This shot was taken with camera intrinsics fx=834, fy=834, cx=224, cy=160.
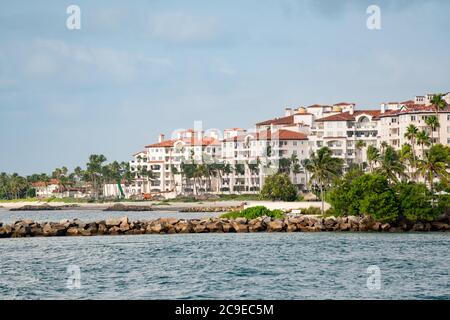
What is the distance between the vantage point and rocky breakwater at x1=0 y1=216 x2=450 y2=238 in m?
70.1

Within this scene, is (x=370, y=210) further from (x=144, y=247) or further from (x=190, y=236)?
(x=144, y=247)

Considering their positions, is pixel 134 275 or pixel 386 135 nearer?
pixel 134 275

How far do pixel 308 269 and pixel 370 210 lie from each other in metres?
30.7

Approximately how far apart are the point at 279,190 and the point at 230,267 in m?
85.6

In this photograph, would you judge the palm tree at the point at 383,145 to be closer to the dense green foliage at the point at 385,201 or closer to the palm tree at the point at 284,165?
the palm tree at the point at 284,165

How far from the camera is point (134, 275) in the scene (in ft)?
131

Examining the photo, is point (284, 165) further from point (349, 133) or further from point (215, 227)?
point (215, 227)

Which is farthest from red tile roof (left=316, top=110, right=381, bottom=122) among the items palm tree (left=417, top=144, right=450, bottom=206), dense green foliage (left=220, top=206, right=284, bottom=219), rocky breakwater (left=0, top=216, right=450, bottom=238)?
rocky breakwater (left=0, top=216, right=450, bottom=238)

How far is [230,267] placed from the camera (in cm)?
4288

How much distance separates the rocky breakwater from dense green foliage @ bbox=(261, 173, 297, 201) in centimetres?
5347

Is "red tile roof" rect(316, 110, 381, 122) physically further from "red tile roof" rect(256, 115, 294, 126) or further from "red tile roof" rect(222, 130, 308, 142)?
"red tile roof" rect(256, 115, 294, 126)

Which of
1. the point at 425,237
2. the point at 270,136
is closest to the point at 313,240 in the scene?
the point at 425,237
